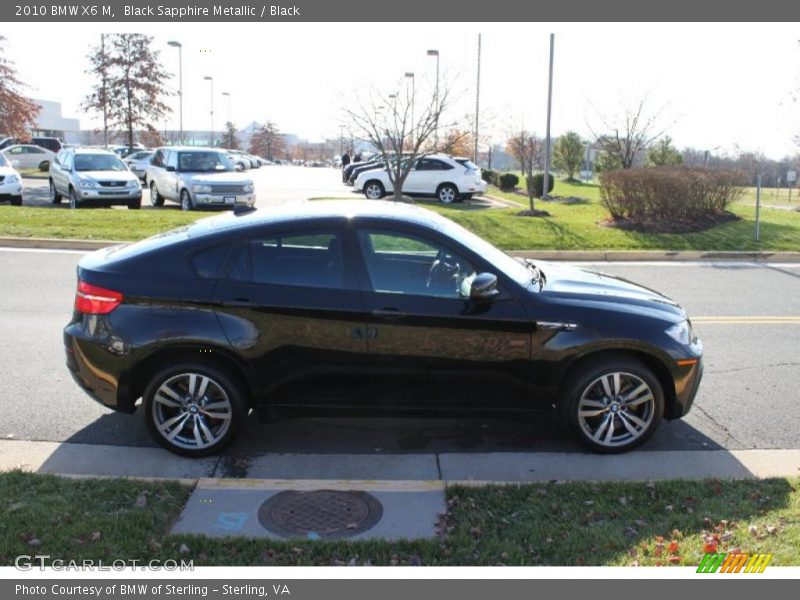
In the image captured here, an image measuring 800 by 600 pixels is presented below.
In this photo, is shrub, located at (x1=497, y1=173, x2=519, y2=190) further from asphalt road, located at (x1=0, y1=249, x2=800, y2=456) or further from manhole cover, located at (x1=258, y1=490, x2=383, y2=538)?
manhole cover, located at (x1=258, y1=490, x2=383, y2=538)

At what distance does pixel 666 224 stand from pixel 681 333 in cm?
1185

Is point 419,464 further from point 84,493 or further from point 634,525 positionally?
point 84,493

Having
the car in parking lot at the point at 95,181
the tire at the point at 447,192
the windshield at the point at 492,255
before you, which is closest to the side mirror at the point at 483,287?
the windshield at the point at 492,255

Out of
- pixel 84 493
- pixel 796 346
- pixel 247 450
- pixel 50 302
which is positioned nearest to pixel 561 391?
pixel 247 450

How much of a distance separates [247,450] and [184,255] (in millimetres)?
1365

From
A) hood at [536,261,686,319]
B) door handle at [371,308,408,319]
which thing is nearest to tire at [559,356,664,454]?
hood at [536,261,686,319]

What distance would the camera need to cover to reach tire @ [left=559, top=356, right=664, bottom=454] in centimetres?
460

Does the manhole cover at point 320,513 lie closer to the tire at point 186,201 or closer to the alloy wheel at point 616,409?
the alloy wheel at point 616,409

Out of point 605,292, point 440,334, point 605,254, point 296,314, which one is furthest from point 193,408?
point 605,254

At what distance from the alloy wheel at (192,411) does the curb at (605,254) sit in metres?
8.99

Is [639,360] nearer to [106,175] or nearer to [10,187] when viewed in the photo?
[106,175]

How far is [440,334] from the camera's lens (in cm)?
451

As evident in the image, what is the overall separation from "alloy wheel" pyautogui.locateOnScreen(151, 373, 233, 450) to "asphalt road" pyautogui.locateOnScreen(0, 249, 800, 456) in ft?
0.92

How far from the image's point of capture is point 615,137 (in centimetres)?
3128
